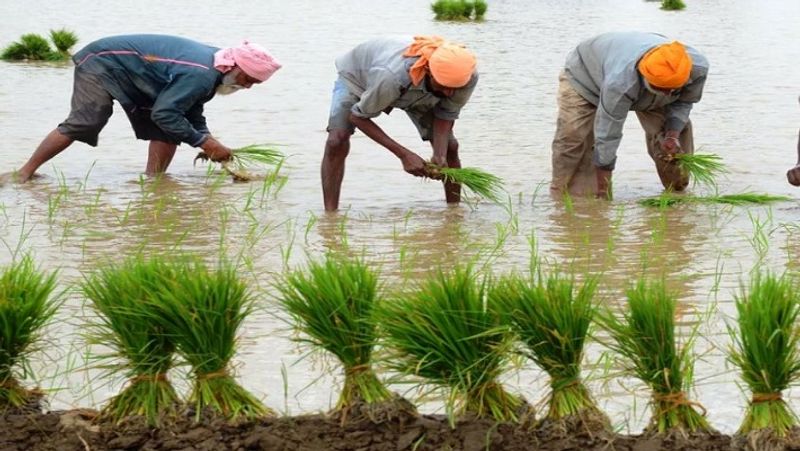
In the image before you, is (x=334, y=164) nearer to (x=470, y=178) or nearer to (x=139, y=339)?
(x=470, y=178)

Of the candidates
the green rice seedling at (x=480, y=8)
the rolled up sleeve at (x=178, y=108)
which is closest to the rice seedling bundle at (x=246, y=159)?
the rolled up sleeve at (x=178, y=108)

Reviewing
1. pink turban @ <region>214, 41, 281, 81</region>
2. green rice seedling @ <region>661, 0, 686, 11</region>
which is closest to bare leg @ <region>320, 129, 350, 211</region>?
pink turban @ <region>214, 41, 281, 81</region>

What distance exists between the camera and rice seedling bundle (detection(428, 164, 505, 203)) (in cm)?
724

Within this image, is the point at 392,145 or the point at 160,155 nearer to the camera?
the point at 392,145

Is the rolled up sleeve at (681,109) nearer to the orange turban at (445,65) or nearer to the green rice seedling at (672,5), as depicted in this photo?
the orange turban at (445,65)

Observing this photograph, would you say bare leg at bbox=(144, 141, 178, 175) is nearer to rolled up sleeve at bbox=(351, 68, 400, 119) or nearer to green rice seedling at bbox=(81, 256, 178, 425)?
rolled up sleeve at bbox=(351, 68, 400, 119)

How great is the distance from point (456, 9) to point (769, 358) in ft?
61.5

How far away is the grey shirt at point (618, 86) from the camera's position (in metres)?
7.20

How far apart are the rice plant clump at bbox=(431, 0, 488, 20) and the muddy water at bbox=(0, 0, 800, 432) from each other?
6197mm

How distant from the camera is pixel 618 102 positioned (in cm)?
721

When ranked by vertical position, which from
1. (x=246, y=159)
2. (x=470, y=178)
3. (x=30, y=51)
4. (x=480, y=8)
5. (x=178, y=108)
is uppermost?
(x=178, y=108)

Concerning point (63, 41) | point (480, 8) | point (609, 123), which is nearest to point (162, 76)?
point (609, 123)

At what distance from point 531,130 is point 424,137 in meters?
3.52

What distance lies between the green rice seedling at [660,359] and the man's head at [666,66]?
3.38 metres
